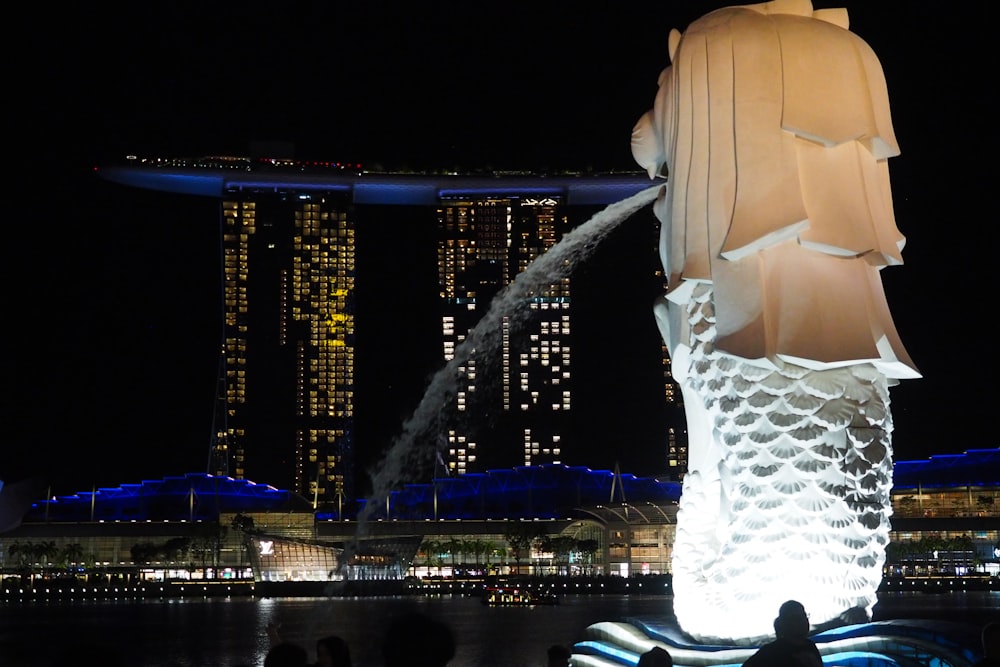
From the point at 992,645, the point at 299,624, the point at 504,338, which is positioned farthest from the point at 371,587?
the point at 992,645

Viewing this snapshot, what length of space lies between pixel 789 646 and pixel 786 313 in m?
8.96

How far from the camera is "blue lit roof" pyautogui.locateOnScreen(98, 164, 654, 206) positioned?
11250 cm

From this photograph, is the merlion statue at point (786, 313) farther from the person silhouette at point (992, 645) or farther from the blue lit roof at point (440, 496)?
the blue lit roof at point (440, 496)

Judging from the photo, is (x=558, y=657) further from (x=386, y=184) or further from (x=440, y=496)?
(x=386, y=184)

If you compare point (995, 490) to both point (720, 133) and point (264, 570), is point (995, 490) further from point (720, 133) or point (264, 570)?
point (720, 133)

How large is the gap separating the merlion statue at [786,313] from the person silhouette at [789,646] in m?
7.70

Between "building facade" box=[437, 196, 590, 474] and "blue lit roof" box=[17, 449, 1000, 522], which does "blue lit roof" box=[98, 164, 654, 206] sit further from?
"blue lit roof" box=[17, 449, 1000, 522]

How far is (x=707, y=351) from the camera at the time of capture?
1588cm

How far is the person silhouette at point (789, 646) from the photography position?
20.9 ft

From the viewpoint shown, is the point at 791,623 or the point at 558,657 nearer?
the point at 791,623

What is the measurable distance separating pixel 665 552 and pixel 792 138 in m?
78.0

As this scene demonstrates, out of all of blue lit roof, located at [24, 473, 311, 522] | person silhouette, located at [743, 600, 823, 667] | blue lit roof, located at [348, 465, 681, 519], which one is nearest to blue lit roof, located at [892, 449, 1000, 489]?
blue lit roof, located at [348, 465, 681, 519]

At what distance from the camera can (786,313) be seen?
15.1 meters

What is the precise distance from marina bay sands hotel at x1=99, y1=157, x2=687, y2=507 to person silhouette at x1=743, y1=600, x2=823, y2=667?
108 metres
